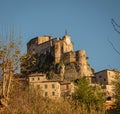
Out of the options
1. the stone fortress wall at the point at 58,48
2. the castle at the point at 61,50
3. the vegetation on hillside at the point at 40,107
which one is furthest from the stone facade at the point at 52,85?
the vegetation on hillside at the point at 40,107

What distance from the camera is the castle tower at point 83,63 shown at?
70.2 metres

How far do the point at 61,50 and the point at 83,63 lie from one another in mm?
7170

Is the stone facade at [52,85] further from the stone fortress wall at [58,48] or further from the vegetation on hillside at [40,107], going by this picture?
the vegetation on hillside at [40,107]

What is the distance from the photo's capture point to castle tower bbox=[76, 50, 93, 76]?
70188 millimetres

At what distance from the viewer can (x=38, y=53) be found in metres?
80.2

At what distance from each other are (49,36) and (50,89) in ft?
121

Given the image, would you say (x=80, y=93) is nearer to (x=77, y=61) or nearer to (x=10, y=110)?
(x=10, y=110)

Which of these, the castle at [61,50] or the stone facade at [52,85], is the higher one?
the castle at [61,50]

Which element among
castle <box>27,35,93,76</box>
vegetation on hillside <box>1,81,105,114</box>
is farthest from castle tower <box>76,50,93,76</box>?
vegetation on hillside <box>1,81,105,114</box>

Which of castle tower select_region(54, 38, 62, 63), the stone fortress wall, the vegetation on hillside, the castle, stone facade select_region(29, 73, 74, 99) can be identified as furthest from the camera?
castle tower select_region(54, 38, 62, 63)

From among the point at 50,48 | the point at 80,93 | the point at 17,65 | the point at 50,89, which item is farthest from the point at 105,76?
the point at 17,65

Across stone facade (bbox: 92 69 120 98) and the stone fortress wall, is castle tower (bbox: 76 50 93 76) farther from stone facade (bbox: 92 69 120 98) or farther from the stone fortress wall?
stone facade (bbox: 92 69 120 98)

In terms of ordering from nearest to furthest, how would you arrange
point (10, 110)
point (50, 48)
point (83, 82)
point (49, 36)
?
point (10, 110) < point (83, 82) < point (50, 48) < point (49, 36)

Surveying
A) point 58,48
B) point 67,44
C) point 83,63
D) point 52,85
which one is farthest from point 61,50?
point 52,85
